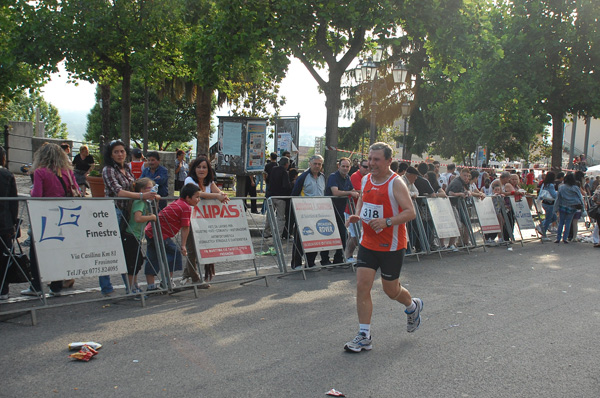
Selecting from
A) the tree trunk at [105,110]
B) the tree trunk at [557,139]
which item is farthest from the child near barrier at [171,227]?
the tree trunk at [557,139]

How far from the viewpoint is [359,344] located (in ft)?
17.7

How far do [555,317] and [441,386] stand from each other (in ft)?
10.3

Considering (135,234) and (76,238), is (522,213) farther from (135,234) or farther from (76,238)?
(76,238)

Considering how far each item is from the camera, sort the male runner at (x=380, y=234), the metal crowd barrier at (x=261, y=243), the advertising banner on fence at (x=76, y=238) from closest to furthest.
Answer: the male runner at (x=380, y=234), the advertising banner on fence at (x=76, y=238), the metal crowd barrier at (x=261, y=243)

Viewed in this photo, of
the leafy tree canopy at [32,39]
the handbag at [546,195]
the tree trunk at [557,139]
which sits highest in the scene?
the leafy tree canopy at [32,39]

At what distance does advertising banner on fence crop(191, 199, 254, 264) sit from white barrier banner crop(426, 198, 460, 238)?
5.13m

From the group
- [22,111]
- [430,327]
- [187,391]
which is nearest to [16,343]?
[187,391]

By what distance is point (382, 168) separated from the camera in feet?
18.4

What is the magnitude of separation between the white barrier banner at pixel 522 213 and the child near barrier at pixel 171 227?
1013 centimetres

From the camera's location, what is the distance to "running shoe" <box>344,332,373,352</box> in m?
5.37

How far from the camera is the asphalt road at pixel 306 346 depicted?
4508 mm

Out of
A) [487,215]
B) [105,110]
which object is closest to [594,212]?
[487,215]

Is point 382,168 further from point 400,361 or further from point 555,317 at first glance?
point 555,317

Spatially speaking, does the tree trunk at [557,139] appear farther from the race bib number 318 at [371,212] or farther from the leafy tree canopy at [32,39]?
the race bib number 318 at [371,212]
